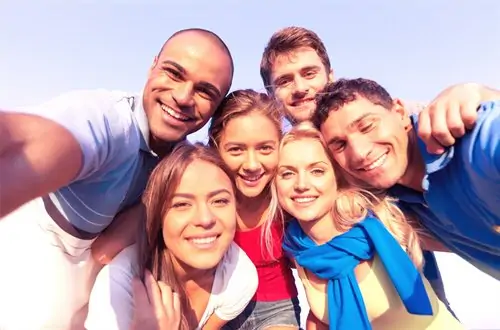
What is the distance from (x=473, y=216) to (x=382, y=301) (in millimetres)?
883

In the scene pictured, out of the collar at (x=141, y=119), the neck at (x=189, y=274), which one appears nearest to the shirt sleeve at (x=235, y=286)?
the neck at (x=189, y=274)

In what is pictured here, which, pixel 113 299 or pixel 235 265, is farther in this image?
pixel 235 265

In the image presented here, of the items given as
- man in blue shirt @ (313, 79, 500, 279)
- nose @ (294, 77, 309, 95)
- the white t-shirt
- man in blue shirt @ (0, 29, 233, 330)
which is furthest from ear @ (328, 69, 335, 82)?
the white t-shirt

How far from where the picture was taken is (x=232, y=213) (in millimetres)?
2674

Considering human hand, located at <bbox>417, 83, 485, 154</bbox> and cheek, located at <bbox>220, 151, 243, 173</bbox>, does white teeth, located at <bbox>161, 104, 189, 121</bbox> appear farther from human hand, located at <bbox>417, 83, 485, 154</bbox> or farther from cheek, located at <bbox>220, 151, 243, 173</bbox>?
human hand, located at <bbox>417, 83, 485, 154</bbox>

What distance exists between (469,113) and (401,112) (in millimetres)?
864

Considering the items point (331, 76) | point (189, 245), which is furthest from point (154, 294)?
point (331, 76)

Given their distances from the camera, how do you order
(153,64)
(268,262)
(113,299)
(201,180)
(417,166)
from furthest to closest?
(268,262), (153,64), (201,180), (417,166), (113,299)

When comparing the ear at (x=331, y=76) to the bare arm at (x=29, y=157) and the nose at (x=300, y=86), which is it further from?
the bare arm at (x=29, y=157)

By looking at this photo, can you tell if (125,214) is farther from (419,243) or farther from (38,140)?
(419,243)

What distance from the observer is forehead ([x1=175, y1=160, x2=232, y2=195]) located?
2.59m

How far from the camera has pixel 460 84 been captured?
6.61ft

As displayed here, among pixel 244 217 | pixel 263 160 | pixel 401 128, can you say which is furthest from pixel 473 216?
pixel 244 217

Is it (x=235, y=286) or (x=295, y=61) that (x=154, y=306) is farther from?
(x=295, y=61)
